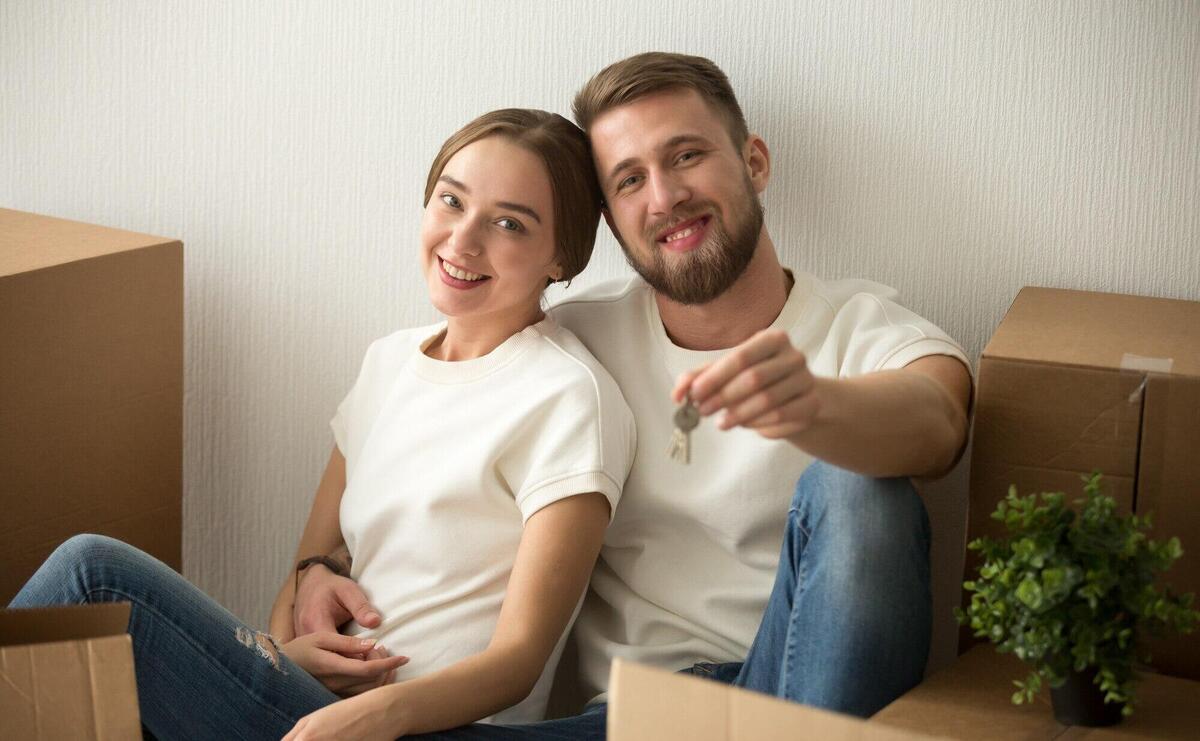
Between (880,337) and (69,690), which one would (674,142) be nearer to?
(880,337)

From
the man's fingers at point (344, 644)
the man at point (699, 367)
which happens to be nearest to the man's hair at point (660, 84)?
the man at point (699, 367)

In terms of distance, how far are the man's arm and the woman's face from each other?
16.7 inches

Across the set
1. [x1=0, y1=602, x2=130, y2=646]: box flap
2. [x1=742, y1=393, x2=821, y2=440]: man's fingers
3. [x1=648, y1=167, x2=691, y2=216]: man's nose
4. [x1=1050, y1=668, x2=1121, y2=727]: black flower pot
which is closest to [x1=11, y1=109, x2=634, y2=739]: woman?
[x1=648, y1=167, x2=691, y2=216]: man's nose

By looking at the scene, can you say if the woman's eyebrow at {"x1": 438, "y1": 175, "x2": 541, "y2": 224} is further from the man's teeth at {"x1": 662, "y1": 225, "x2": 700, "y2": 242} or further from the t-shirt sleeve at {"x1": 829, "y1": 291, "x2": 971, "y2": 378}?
the t-shirt sleeve at {"x1": 829, "y1": 291, "x2": 971, "y2": 378}

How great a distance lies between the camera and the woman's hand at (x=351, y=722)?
118 centimetres

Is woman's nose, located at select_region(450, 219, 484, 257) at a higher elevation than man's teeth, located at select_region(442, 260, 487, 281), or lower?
higher

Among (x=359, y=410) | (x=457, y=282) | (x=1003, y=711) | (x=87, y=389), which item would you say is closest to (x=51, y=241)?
(x=87, y=389)

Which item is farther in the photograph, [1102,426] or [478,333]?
[478,333]

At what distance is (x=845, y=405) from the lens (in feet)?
3.43

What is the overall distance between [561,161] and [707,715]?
2.34ft

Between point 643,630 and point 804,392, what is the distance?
20.8 inches

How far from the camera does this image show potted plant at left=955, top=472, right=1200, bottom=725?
1.01 metres

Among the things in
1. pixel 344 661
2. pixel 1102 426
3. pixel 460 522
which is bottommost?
pixel 344 661

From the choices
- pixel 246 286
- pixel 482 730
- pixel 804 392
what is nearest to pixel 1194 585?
pixel 804 392
